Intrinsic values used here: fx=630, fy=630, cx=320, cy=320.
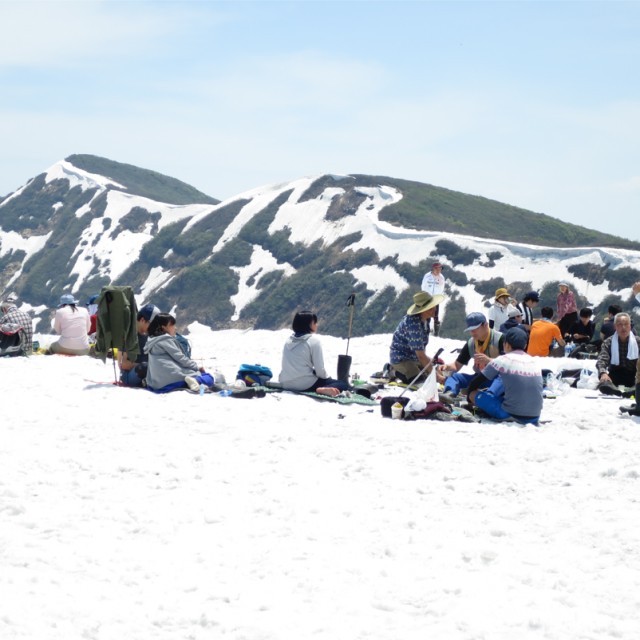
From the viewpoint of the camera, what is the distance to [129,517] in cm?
464

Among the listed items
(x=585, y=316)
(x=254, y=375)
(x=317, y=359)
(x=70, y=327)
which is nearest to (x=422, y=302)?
(x=317, y=359)

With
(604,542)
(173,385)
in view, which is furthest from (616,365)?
(173,385)

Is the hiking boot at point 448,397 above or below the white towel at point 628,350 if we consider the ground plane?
below

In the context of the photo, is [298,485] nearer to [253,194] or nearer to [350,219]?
[350,219]

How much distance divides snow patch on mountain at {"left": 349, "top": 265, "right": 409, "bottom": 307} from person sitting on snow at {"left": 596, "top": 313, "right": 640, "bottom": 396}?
146 ft

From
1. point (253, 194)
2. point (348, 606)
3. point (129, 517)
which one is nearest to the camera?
point (348, 606)

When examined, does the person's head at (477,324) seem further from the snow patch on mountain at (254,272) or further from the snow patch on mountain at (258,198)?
the snow patch on mountain at (258,198)

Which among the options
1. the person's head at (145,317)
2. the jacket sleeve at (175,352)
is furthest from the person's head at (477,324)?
the person's head at (145,317)

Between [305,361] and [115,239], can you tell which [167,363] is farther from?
[115,239]

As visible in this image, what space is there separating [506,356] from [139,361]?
17.5 ft

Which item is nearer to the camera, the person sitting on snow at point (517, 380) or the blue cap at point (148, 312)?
the person sitting on snow at point (517, 380)

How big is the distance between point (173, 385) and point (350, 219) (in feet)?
215

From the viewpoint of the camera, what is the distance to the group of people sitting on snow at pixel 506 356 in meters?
7.37

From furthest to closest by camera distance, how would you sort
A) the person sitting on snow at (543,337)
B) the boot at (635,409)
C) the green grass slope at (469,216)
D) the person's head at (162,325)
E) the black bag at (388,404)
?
1. the green grass slope at (469,216)
2. the person sitting on snow at (543,337)
3. the person's head at (162,325)
4. the black bag at (388,404)
5. the boot at (635,409)
